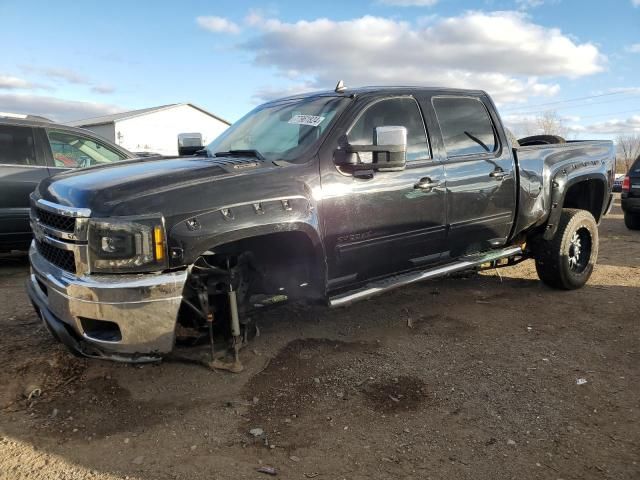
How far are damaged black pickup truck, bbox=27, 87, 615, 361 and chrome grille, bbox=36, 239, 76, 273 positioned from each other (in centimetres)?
1

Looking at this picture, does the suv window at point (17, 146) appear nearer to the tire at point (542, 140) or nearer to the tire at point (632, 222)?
the tire at point (542, 140)

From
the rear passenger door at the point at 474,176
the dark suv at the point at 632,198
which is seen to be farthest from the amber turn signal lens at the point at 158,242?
the dark suv at the point at 632,198

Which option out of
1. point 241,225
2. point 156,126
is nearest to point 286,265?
point 241,225

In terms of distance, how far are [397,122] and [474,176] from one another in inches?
34.2

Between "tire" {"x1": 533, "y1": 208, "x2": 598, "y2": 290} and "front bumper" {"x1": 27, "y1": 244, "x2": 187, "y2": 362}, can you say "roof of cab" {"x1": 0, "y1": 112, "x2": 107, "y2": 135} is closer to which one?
"front bumper" {"x1": 27, "y1": 244, "x2": 187, "y2": 362}

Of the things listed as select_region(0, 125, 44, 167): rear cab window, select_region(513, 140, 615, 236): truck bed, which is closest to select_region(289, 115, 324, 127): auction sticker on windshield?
select_region(513, 140, 615, 236): truck bed

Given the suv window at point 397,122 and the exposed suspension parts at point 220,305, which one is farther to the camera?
the suv window at point 397,122

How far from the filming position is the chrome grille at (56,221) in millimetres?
2895

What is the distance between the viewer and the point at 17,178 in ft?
19.6

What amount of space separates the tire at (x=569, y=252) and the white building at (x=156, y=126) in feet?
111

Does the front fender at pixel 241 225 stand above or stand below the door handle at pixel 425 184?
below

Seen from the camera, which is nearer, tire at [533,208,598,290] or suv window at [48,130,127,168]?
tire at [533,208,598,290]

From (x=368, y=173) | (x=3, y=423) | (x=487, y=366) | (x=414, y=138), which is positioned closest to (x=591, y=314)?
(x=487, y=366)

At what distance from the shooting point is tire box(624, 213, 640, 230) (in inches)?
426
